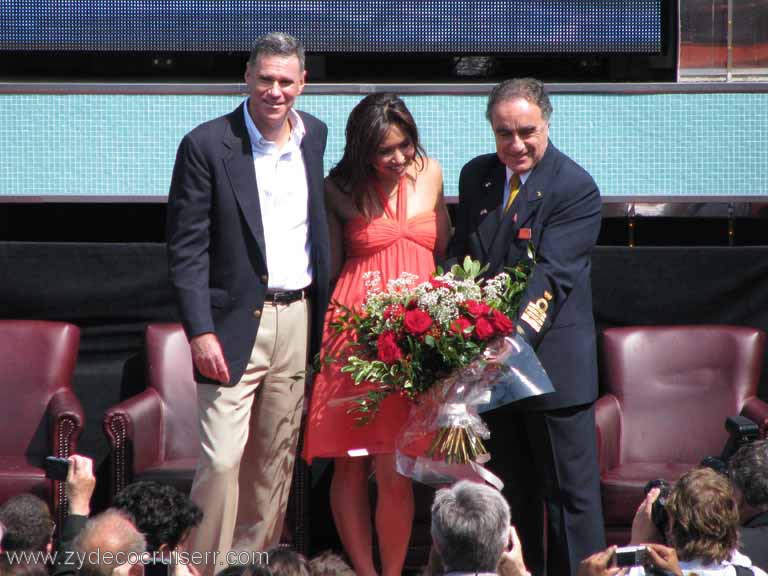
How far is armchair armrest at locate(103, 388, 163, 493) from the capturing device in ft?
17.6

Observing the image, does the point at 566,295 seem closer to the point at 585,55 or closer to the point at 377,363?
the point at 377,363

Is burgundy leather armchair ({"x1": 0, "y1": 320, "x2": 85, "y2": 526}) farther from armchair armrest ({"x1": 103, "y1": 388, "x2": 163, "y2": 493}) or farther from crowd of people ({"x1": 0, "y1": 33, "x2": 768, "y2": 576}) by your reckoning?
crowd of people ({"x1": 0, "y1": 33, "x2": 768, "y2": 576})

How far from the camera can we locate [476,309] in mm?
4133

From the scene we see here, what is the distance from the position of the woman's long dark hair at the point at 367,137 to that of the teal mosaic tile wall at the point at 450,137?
1.13m

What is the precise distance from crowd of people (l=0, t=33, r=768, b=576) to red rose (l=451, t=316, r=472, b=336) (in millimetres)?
235

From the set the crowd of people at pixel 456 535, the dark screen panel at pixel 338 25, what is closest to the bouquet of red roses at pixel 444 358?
the crowd of people at pixel 456 535

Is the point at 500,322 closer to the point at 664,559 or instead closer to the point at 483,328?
the point at 483,328

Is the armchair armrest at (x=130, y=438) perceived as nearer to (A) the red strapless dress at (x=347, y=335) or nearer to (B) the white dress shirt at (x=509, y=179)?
(A) the red strapless dress at (x=347, y=335)

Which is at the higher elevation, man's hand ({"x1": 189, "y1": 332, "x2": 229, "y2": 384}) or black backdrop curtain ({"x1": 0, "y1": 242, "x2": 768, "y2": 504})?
black backdrop curtain ({"x1": 0, "y1": 242, "x2": 768, "y2": 504})

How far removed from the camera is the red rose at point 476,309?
13.6ft

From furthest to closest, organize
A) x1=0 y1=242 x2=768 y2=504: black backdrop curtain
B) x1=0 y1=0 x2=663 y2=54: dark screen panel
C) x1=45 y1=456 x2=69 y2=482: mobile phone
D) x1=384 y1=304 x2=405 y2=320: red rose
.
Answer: x1=0 y1=242 x2=768 y2=504: black backdrop curtain → x1=0 y1=0 x2=663 y2=54: dark screen panel → x1=384 y1=304 x2=405 y2=320: red rose → x1=45 y1=456 x2=69 y2=482: mobile phone

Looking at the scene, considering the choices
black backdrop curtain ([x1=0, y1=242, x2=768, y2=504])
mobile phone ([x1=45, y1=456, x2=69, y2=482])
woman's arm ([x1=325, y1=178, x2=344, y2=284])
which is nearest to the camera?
mobile phone ([x1=45, y1=456, x2=69, y2=482])

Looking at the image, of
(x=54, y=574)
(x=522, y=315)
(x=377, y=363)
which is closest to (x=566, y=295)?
(x=522, y=315)

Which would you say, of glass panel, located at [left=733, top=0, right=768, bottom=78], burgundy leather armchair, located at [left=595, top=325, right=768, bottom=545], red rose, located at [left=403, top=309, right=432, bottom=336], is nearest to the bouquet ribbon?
red rose, located at [left=403, top=309, right=432, bottom=336]
